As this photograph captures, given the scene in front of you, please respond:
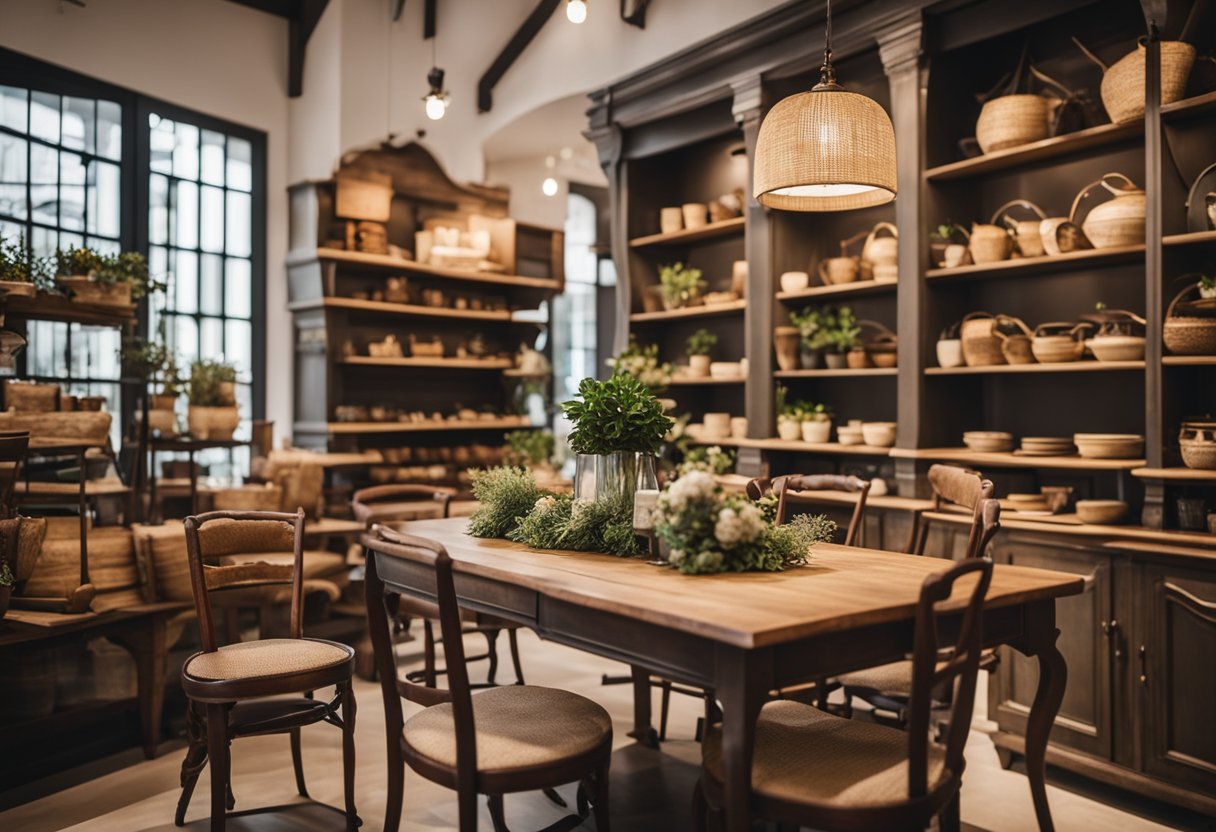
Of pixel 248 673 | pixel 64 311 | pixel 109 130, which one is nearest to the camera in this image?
pixel 248 673

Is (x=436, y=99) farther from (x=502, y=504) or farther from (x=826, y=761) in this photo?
(x=826, y=761)

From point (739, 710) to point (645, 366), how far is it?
151 inches

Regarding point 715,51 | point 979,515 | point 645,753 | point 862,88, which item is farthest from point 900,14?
point 645,753

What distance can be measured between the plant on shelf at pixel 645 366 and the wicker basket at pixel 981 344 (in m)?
1.78

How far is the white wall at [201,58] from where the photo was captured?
16.6 ft

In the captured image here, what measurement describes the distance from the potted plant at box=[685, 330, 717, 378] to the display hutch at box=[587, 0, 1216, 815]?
16 cm

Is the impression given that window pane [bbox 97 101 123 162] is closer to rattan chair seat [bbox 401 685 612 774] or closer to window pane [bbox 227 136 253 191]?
window pane [bbox 227 136 253 191]

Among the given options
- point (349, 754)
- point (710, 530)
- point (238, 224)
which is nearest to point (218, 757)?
point (349, 754)

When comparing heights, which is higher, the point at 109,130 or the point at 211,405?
the point at 109,130

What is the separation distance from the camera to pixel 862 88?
4941 millimetres

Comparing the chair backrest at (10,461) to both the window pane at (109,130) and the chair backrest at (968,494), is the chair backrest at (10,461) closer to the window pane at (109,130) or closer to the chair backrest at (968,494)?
the window pane at (109,130)

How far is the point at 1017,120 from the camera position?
3.88 meters

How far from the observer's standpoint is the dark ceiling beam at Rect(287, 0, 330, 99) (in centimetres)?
614

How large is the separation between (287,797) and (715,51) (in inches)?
158
